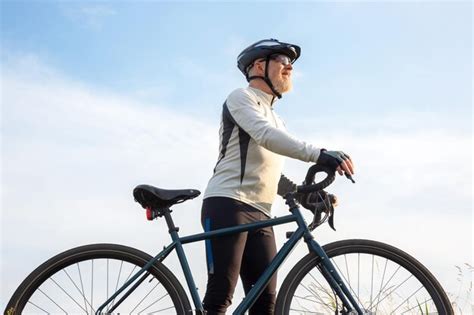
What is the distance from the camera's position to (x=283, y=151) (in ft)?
13.0

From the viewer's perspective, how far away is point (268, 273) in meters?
4.05

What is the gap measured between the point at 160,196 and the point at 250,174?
55cm

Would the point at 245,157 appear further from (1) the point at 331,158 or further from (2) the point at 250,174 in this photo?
(1) the point at 331,158

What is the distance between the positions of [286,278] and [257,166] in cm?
70

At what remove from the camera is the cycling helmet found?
14.7ft

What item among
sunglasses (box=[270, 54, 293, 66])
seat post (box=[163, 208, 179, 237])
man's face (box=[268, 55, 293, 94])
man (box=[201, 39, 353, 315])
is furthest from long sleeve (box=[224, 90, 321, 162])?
seat post (box=[163, 208, 179, 237])

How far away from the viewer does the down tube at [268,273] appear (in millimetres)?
4008

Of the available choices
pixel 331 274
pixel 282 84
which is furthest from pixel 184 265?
pixel 282 84

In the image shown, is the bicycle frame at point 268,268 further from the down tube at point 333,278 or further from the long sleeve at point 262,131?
the long sleeve at point 262,131

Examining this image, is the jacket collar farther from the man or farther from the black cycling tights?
the black cycling tights

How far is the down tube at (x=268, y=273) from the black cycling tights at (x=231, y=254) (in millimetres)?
123

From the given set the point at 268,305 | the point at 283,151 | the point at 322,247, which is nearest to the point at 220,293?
the point at 268,305

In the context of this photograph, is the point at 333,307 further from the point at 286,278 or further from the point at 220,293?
the point at 220,293

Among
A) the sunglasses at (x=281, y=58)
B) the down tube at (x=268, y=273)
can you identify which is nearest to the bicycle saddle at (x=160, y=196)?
the down tube at (x=268, y=273)
